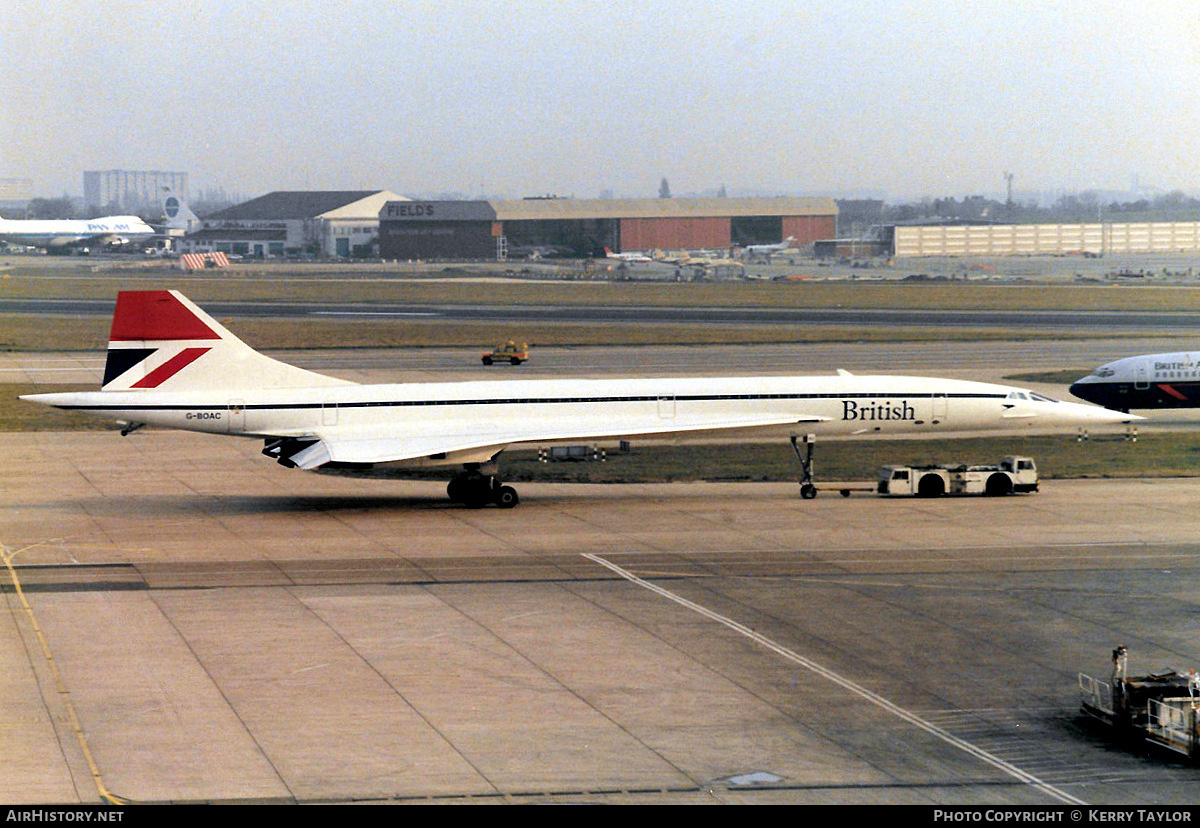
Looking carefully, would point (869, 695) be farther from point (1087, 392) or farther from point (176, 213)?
point (176, 213)

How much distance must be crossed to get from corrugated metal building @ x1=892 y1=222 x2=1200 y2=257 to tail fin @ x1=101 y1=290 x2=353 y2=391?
130 m

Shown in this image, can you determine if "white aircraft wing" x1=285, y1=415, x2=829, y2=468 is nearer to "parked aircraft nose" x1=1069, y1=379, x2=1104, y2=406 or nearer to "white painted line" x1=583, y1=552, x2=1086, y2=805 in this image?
"white painted line" x1=583, y1=552, x2=1086, y2=805

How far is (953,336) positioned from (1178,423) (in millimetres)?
40155

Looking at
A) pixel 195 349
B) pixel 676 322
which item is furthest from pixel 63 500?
pixel 676 322

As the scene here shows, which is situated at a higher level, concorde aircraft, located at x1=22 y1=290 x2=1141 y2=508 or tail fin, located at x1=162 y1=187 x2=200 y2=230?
tail fin, located at x1=162 y1=187 x2=200 y2=230

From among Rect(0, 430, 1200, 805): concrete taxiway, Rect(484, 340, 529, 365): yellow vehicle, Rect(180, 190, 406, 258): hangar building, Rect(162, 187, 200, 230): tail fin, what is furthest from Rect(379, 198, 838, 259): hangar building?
Rect(0, 430, 1200, 805): concrete taxiway

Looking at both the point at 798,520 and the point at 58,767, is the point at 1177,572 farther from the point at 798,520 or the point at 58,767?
the point at 58,767

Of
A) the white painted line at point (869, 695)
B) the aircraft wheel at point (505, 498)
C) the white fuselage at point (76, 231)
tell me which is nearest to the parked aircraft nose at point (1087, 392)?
the aircraft wheel at point (505, 498)

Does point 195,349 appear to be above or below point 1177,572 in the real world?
above

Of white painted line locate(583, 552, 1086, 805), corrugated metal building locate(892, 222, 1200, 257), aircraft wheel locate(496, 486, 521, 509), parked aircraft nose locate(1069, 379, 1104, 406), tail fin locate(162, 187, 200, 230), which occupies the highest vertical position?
tail fin locate(162, 187, 200, 230)

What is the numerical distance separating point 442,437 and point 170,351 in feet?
30.8

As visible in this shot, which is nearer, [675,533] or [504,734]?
[504,734]

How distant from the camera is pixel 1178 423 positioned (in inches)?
2598

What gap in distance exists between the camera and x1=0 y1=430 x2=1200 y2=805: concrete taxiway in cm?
2031
